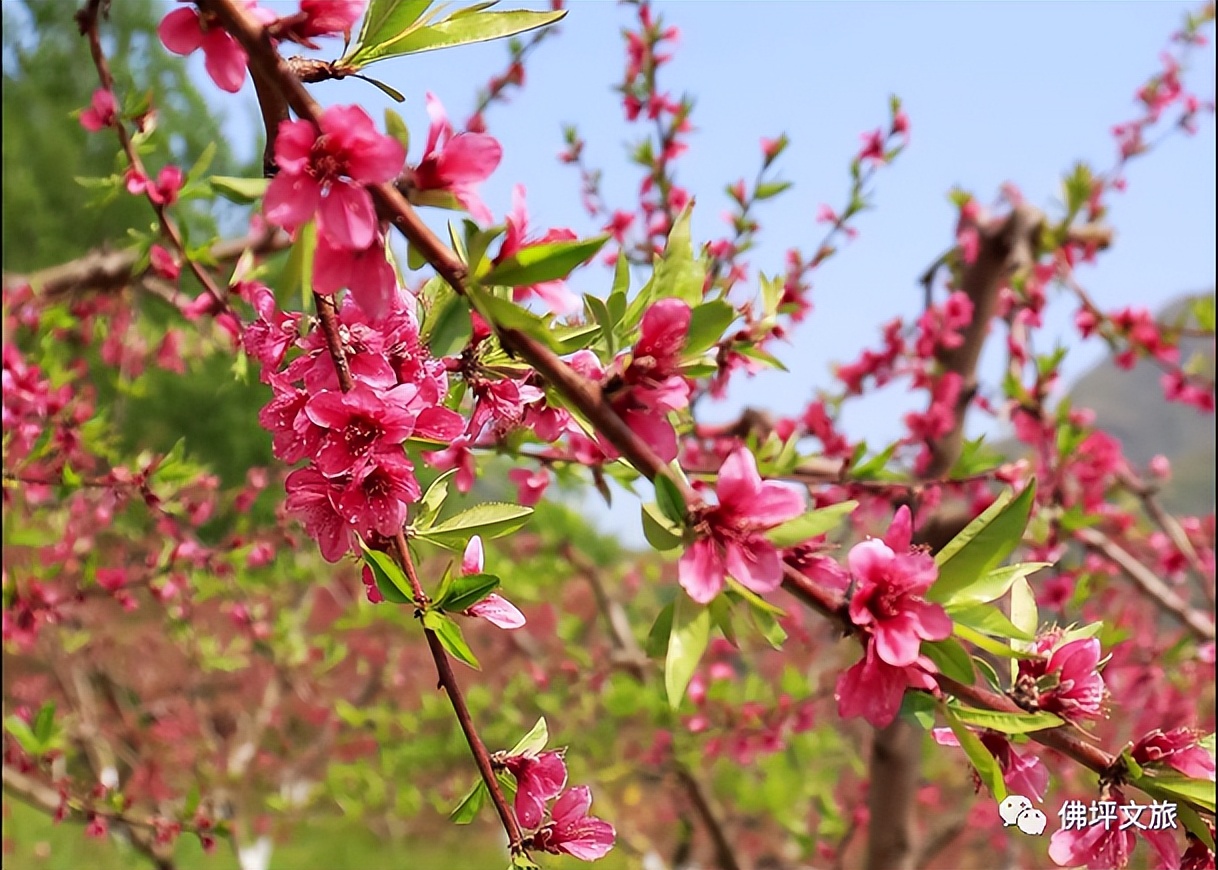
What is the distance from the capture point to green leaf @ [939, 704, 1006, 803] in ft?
1.36

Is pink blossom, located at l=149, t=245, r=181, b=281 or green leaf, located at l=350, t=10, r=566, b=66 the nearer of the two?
green leaf, located at l=350, t=10, r=566, b=66

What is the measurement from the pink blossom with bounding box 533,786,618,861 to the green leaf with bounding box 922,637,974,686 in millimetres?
226

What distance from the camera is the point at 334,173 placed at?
366 mm

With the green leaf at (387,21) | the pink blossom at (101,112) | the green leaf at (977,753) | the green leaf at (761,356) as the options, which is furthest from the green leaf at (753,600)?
the pink blossom at (101,112)

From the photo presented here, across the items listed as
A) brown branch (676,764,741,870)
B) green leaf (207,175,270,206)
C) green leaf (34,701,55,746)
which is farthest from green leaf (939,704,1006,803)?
brown branch (676,764,741,870)

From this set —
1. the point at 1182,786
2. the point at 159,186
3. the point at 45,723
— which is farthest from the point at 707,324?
the point at 45,723

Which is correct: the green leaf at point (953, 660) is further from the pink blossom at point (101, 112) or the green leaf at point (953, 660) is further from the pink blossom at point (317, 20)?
the pink blossom at point (101, 112)

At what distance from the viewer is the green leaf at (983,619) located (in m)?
→ 0.41

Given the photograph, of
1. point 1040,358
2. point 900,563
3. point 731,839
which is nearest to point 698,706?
point 731,839

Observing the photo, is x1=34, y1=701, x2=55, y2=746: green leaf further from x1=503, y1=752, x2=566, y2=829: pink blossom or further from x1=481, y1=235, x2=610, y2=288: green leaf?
x1=481, y1=235, x2=610, y2=288: green leaf

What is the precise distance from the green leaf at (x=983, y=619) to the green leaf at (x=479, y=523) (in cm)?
24

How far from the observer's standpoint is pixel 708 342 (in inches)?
16.3

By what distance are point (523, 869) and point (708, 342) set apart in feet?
1.03

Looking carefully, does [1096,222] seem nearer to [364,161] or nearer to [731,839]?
[731,839]
